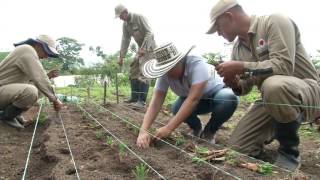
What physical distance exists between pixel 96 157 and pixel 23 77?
8.37 feet

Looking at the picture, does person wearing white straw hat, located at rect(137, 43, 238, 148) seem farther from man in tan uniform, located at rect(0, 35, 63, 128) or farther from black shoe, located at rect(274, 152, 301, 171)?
man in tan uniform, located at rect(0, 35, 63, 128)

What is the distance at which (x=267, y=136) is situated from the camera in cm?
418

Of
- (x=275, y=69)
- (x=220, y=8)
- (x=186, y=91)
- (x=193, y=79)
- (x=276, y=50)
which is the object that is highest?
(x=220, y=8)

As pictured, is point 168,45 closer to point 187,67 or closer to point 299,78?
point 187,67

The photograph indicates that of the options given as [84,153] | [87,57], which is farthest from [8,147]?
[87,57]

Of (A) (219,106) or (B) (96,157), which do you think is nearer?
(B) (96,157)

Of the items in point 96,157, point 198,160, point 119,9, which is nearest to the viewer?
point 198,160

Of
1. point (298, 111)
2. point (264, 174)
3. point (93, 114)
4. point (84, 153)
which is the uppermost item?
point (298, 111)

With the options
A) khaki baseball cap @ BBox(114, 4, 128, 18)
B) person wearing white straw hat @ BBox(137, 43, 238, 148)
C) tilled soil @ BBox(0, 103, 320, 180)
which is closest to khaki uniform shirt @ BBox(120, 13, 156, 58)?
khaki baseball cap @ BBox(114, 4, 128, 18)

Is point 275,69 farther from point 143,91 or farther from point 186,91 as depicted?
point 143,91

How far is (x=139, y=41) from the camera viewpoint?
26.8ft

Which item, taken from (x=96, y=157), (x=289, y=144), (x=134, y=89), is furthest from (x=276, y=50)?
(x=134, y=89)

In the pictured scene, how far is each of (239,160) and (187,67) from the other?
1184 mm

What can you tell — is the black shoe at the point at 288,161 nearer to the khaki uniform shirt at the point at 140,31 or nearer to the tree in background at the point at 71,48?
the khaki uniform shirt at the point at 140,31
